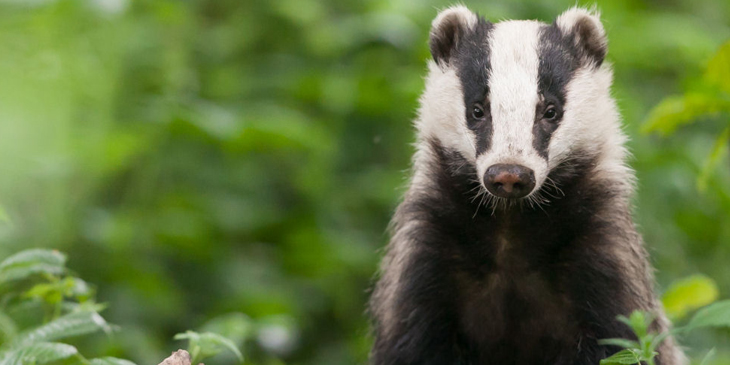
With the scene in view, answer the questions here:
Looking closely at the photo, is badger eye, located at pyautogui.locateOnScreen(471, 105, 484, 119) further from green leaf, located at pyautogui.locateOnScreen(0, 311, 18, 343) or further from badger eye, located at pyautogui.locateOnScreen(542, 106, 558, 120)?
green leaf, located at pyautogui.locateOnScreen(0, 311, 18, 343)

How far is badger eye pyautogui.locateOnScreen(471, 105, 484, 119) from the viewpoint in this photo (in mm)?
Result: 4047

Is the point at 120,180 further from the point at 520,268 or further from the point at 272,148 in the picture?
the point at 520,268

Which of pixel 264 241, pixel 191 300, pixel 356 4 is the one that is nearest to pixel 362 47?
pixel 356 4

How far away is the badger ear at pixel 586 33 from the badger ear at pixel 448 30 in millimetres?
380

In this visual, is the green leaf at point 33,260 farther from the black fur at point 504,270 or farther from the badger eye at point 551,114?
the badger eye at point 551,114

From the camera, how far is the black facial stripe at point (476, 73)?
3990mm

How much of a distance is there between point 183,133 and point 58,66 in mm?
1468

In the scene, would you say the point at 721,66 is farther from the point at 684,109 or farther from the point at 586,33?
the point at 586,33

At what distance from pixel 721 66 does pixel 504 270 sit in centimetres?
117

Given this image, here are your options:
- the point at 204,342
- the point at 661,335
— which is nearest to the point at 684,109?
the point at 661,335

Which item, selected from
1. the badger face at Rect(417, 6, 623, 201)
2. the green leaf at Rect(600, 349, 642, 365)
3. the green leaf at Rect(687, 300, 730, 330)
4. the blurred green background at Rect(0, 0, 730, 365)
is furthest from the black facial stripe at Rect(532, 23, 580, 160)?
the blurred green background at Rect(0, 0, 730, 365)

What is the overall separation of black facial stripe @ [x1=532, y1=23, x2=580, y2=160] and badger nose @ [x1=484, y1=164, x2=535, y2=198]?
0.86 ft

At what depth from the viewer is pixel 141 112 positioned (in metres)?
6.66

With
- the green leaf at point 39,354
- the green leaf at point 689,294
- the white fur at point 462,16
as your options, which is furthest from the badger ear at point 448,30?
the green leaf at point 39,354
